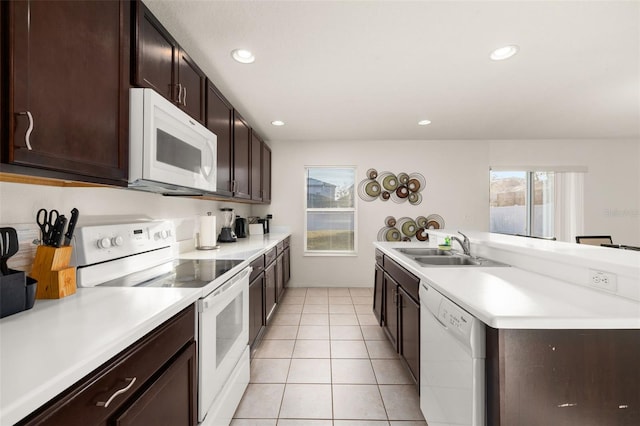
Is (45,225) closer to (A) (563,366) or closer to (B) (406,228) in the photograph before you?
(A) (563,366)

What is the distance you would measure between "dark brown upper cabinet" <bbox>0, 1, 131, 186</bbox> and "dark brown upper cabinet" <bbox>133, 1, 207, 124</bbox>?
0.25ft

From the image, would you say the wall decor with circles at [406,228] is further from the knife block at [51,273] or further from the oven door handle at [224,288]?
the knife block at [51,273]

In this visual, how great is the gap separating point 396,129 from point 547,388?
3.45 m

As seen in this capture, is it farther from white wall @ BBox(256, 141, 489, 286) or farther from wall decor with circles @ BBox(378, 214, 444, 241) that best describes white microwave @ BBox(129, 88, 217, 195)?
wall decor with circles @ BBox(378, 214, 444, 241)

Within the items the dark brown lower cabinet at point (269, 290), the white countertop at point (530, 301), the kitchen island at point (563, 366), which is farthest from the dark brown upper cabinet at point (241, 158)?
the kitchen island at point (563, 366)

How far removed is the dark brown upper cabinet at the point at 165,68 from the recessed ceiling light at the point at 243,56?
11.3 inches

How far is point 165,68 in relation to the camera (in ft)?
5.08

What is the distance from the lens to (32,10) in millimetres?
831

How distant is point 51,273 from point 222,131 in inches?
63.3

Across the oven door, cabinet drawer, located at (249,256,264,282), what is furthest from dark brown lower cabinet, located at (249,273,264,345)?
the oven door

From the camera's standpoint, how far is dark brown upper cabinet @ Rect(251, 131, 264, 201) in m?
3.32

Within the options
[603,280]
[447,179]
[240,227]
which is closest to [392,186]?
[447,179]

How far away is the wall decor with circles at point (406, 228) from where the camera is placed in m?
4.47

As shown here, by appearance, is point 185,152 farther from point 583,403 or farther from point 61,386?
point 583,403
